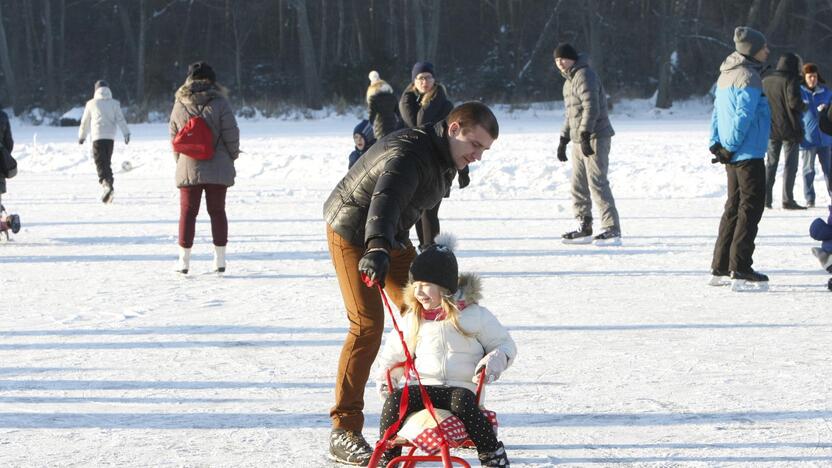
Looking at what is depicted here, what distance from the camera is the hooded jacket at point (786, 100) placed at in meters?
11.4

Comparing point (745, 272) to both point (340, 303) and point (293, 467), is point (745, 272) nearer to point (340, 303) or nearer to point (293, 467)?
point (340, 303)

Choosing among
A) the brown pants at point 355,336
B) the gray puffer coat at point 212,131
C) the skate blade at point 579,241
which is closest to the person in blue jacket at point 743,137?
the skate blade at point 579,241

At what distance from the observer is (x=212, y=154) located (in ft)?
27.3

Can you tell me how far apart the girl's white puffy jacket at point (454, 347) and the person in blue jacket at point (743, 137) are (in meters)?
4.05

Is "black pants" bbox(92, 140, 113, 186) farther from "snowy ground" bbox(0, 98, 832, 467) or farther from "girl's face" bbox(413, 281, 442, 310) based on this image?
"girl's face" bbox(413, 281, 442, 310)

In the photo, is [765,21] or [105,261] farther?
[765,21]

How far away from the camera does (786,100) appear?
454 inches

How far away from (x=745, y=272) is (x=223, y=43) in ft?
130

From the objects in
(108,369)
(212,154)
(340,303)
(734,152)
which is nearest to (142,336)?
(108,369)

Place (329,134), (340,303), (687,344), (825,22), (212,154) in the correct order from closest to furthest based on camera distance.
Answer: (687,344) → (340,303) → (212,154) → (329,134) → (825,22)

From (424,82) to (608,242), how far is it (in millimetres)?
2243

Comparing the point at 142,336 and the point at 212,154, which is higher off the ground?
the point at 212,154

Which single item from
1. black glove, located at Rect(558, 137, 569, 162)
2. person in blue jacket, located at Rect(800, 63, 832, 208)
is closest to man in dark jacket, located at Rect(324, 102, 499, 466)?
black glove, located at Rect(558, 137, 569, 162)

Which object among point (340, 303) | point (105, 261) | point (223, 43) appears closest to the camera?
point (340, 303)
